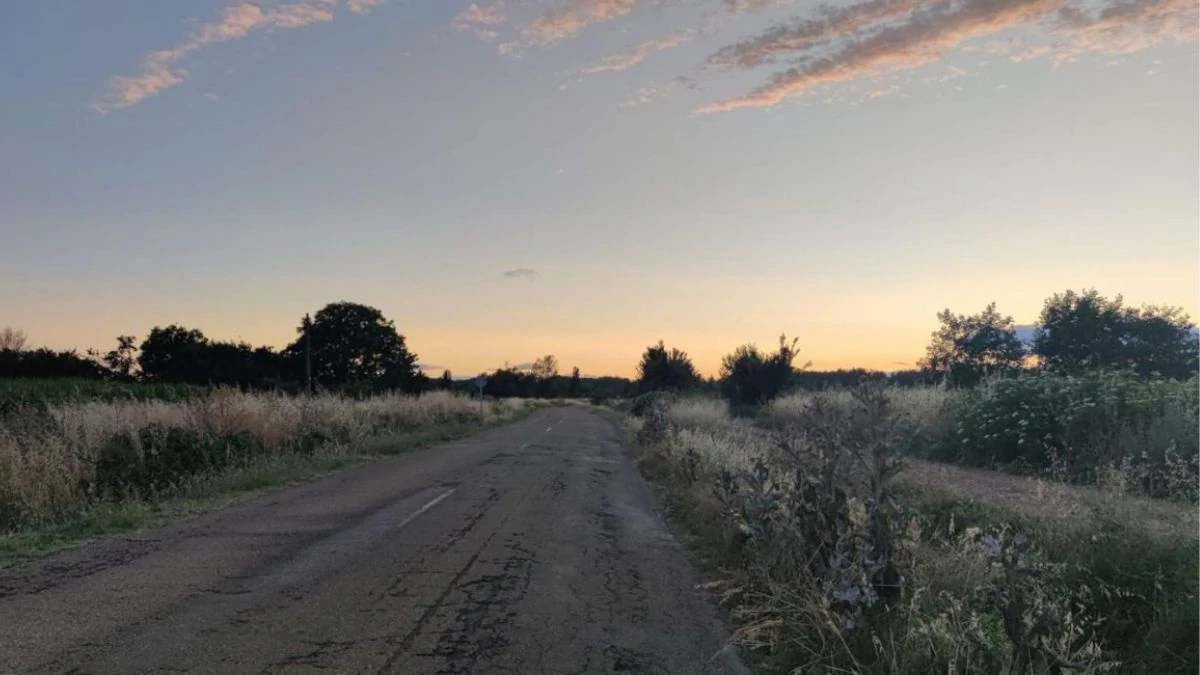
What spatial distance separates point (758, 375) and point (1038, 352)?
1161 centimetres

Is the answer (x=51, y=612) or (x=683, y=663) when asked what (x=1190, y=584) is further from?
(x=51, y=612)

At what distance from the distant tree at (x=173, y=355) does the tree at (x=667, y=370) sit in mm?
29771

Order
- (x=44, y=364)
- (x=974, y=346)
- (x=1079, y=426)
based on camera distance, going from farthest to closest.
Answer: (x=44, y=364)
(x=974, y=346)
(x=1079, y=426)

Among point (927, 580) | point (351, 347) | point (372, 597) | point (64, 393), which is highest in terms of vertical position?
A: point (351, 347)

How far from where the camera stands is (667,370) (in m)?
56.7

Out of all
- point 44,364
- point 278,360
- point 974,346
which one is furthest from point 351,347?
point 974,346

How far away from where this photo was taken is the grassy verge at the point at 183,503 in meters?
9.39

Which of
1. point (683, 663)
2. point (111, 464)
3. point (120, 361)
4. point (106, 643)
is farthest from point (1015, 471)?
point (120, 361)

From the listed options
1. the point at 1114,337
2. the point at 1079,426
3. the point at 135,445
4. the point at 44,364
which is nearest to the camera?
the point at 135,445

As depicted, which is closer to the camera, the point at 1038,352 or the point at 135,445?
the point at 135,445

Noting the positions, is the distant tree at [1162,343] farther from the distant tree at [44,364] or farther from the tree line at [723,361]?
the distant tree at [44,364]

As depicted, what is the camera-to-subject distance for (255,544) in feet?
30.6

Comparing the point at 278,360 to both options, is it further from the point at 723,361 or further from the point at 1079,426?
the point at 1079,426

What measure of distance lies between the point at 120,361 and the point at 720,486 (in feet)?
183
